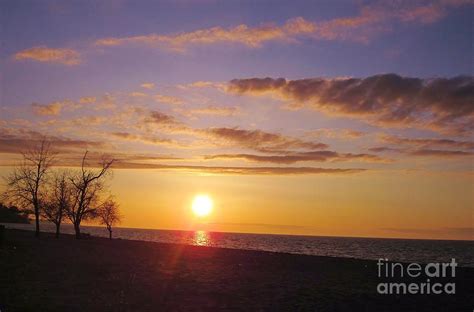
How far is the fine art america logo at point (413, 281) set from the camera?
23019mm

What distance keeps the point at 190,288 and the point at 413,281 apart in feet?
44.6

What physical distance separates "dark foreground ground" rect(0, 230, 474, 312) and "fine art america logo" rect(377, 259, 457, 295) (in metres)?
0.57

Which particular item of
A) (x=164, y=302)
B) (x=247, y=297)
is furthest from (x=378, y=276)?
(x=164, y=302)

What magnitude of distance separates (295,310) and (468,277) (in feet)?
55.7

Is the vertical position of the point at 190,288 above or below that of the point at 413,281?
below

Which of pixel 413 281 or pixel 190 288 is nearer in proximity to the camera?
pixel 190 288

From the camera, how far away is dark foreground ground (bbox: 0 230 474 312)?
17125mm

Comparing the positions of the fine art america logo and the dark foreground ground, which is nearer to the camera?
the dark foreground ground

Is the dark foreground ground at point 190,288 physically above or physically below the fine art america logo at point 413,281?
below

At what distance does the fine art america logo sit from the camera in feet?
75.5

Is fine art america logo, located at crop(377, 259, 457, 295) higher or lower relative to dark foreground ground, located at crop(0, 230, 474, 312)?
higher

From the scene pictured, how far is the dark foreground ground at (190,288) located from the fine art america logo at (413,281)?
57 cm

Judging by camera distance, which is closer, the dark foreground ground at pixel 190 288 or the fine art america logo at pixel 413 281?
the dark foreground ground at pixel 190 288

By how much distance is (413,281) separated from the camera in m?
26.2
